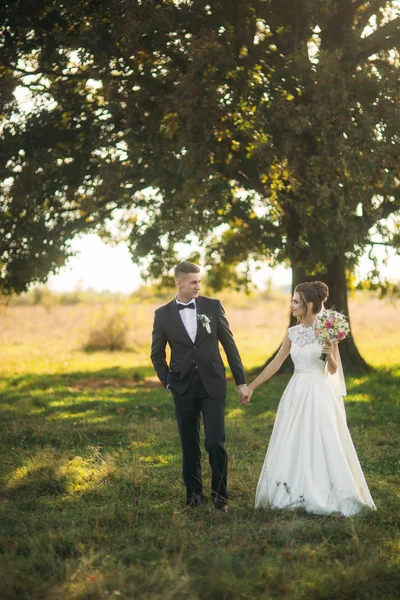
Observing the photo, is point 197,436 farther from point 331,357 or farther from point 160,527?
point 331,357

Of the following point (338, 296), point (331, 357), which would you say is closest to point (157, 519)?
point (331, 357)

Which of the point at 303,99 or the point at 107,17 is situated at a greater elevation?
the point at 107,17

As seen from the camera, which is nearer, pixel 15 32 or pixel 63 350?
pixel 15 32

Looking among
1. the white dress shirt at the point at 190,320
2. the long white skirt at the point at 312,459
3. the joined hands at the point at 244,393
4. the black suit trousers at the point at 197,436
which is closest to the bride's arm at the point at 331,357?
the long white skirt at the point at 312,459

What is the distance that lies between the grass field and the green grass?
0.01 m

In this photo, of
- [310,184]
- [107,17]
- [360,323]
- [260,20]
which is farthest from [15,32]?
[360,323]

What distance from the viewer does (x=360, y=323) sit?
3809 cm

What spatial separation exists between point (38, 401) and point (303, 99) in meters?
8.37

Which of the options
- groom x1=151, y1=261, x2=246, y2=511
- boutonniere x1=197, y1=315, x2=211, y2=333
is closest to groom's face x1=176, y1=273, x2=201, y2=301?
groom x1=151, y1=261, x2=246, y2=511

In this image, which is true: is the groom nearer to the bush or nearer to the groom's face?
the groom's face

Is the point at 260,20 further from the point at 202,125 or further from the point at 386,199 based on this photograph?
the point at 386,199

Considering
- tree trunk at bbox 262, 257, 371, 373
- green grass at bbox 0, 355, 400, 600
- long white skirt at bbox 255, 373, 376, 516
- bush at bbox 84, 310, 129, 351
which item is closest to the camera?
green grass at bbox 0, 355, 400, 600

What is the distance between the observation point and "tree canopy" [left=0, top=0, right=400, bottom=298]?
13.1 metres

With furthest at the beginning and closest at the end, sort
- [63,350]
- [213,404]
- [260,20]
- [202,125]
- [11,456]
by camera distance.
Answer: [63,350]
[260,20]
[202,125]
[11,456]
[213,404]
